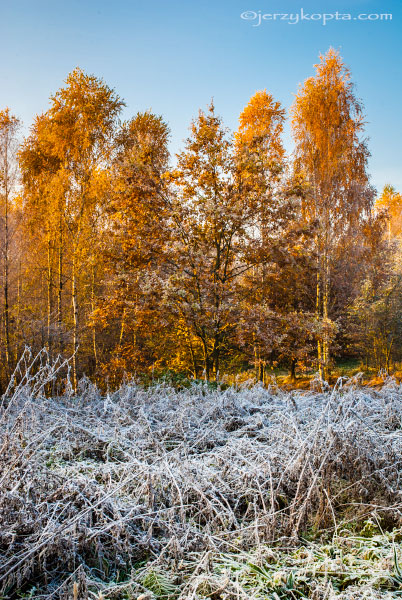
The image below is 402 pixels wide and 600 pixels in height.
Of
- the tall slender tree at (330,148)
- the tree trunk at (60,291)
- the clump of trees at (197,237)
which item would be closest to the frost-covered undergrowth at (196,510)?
the clump of trees at (197,237)

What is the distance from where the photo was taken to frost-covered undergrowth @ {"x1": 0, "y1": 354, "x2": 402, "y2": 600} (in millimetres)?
1541

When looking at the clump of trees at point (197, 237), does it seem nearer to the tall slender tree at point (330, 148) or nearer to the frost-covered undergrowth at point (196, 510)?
the tall slender tree at point (330, 148)

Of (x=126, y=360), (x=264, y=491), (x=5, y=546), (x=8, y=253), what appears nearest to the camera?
(x=5, y=546)

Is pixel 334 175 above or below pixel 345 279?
above

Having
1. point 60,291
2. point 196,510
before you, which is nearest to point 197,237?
point 60,291

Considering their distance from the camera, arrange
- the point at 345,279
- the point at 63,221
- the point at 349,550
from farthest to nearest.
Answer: the point at 345,279, the point at 63,221, the point at 349,550

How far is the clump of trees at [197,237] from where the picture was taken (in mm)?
7863

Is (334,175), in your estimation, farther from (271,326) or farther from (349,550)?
(349,550)

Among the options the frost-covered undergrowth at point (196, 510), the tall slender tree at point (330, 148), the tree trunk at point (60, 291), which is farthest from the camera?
the tall slender tree at point (330, 148)

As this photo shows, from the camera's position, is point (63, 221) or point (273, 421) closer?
point (273, 421)

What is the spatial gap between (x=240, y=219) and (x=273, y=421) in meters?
5.31

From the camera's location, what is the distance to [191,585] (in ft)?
4.88

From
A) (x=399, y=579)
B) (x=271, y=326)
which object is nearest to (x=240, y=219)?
(x=271, y=326)

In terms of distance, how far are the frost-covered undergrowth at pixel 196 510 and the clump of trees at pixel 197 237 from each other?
4.61 meters
